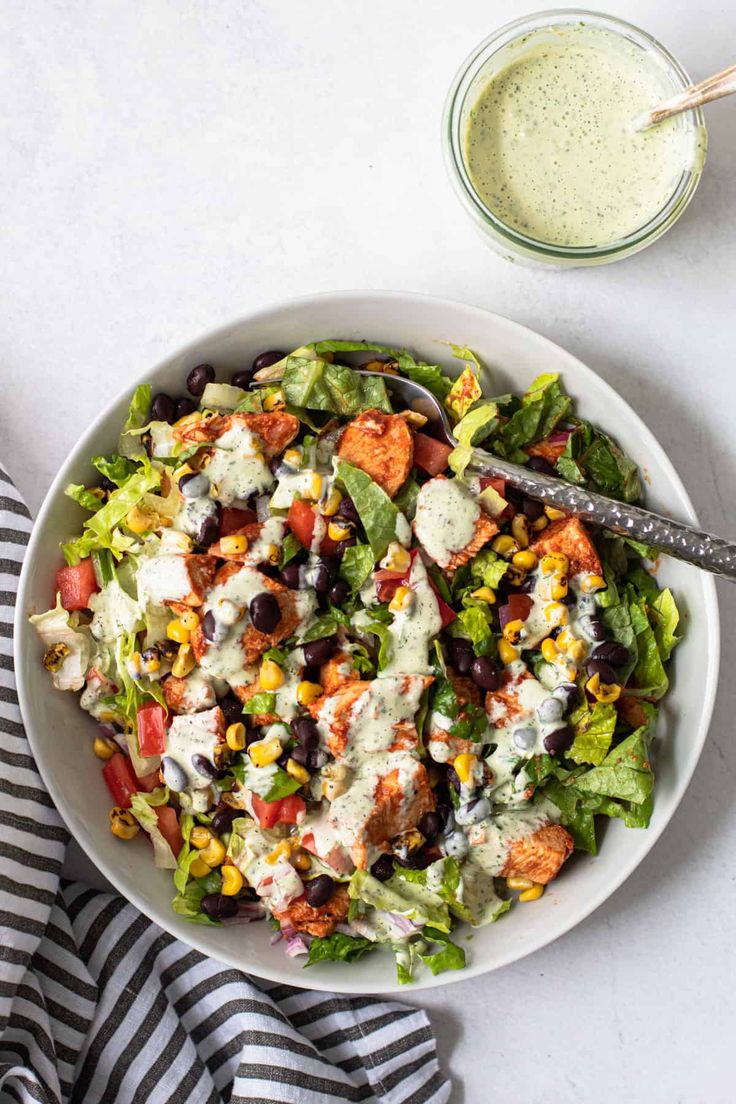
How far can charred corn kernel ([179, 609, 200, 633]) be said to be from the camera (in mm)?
3502

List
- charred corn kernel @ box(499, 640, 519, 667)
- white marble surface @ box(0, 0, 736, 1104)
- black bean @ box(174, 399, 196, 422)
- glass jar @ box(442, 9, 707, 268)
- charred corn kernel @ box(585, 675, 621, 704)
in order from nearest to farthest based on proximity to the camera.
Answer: charred corn kernel @ box(585, 675, 621, 704) → charred corn kernel @ box(499, 640, 519, 667) → black bean @ box(174, 399, 196, 422) → glass jar @ box(442, 9, 707, 268) → white marble surface @ box(0, 0, 736, 1104)

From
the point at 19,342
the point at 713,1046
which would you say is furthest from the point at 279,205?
the point at 713,1046

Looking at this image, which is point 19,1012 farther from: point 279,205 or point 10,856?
point 279,205

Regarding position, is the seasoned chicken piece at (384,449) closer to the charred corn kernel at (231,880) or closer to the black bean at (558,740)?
the black bean at (558,740)

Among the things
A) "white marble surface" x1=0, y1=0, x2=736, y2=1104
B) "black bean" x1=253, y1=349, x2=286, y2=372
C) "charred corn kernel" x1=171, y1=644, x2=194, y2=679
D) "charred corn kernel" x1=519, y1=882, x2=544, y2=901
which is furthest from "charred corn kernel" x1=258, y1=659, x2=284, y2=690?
"white marble surface" x1=0, y1=0, x2=736, y2=1104

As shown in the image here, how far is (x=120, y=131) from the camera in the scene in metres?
4.24

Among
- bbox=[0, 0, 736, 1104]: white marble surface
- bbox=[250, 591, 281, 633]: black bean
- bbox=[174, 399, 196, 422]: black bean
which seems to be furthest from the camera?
bbox=[0, 0, 736, 1104]: white marble surface

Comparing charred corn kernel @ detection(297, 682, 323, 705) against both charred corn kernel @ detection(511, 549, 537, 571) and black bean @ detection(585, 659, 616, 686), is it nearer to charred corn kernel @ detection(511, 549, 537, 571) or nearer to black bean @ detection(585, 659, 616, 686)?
charred corn kernel @ detection(511, 549, 537, 571)

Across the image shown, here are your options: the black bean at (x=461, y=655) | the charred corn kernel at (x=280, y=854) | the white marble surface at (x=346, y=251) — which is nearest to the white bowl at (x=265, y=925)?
the charred corn kernel at (x=280, y=854)

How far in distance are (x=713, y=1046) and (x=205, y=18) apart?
4.84m

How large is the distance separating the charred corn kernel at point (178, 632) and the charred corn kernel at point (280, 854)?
2.64ft

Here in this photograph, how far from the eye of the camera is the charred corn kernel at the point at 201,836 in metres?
3.70

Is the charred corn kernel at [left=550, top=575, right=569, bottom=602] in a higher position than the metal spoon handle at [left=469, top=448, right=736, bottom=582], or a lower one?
lower

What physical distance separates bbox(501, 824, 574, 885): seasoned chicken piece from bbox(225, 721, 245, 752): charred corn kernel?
1024 mm
